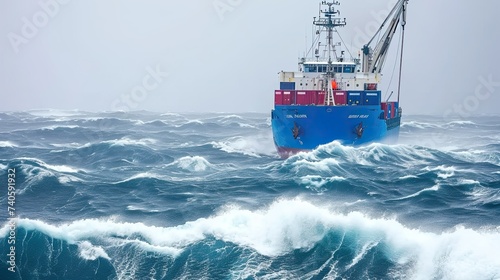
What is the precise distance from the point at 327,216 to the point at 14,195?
936 inches

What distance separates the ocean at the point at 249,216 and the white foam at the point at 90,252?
0.34 feet

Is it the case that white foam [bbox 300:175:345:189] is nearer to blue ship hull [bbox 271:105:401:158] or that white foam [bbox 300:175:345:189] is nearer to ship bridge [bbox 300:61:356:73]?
blue ship hull [bbox 271:105:401:158]

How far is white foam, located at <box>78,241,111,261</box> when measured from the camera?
2873 cm

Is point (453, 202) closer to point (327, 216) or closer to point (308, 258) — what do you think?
point (327, 216)

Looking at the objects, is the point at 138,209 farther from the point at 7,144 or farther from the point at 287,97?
the point at 7,144

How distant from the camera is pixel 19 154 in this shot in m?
66.6

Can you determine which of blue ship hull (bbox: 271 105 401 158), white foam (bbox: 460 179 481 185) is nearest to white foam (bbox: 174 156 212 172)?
blue ship hull (bbox: 271 105 401 158)

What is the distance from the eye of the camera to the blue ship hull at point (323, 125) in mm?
67812

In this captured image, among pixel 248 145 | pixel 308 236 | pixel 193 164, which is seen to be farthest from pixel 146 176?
pixel 248 145

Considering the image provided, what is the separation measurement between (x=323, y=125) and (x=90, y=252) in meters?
43.0

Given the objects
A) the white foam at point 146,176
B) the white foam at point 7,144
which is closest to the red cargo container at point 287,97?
the white foam at point 146,176

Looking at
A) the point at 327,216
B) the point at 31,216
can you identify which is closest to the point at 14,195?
the point at 31,216

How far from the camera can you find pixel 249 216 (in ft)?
111

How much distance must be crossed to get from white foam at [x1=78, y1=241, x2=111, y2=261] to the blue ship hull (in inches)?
1642
